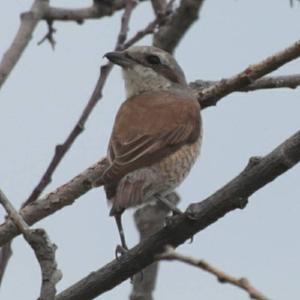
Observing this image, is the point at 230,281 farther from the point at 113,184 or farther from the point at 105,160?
the point at 105,160

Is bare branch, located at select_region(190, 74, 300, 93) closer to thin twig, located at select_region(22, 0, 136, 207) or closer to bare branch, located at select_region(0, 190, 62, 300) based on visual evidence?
thin twig, located at select_region(22, 0, 136, 207)

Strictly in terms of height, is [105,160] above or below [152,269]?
above

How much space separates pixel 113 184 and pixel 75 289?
1.12m

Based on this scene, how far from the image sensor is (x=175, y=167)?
509 cm

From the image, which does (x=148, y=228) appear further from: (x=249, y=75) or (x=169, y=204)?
(x=249, y=75)

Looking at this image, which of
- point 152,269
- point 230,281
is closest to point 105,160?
point 152,269

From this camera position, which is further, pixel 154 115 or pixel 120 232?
pixel 154 115

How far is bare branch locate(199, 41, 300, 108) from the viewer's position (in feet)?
13.0

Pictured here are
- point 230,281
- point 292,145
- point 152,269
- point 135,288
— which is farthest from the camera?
point 152,269

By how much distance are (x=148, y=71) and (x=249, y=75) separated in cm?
213

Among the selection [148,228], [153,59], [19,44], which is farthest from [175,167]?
[19,44]

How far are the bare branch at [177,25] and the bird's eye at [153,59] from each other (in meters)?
1.01

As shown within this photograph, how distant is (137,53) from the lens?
615 cm

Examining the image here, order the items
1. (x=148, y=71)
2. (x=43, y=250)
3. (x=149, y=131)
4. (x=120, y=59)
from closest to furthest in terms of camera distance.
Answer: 1. (x=43, y=250)
2. (x=149, y=131)
3. (x=120, y=59)
4. (x=148, y=71)
